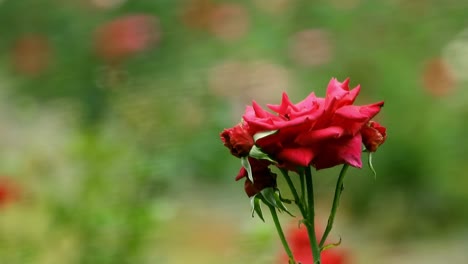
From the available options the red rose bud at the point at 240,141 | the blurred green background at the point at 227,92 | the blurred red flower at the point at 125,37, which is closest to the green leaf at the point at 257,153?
the red rose bud at the point at 240,141

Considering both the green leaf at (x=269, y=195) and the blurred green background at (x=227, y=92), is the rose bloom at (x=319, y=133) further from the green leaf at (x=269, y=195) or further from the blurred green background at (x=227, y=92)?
the blurred green background at (x=227, y=92)

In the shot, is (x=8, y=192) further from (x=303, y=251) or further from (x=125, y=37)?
(x=303, y=251)

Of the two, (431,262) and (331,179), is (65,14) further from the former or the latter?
(431,262)

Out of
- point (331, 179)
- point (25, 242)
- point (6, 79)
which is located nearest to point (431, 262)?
point (331, 179)

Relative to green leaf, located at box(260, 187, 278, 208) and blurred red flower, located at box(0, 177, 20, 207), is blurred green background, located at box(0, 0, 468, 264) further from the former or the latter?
green leaf, located at box(260, 187, 278, 208)

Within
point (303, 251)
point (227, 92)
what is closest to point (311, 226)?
point (303, 251)

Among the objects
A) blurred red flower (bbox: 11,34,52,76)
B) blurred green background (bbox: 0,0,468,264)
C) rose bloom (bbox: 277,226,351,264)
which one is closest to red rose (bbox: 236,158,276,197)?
rose bloom (bbox: 277,226,351,264)
